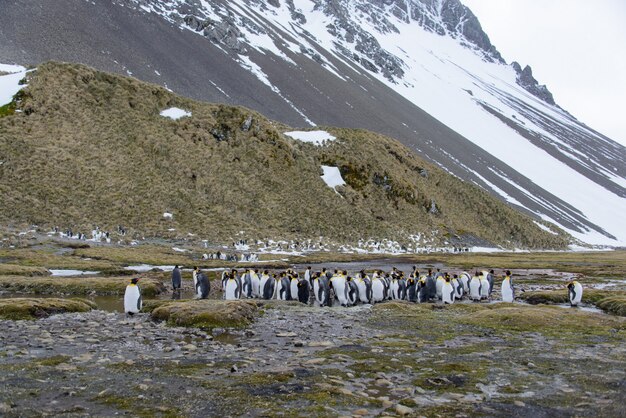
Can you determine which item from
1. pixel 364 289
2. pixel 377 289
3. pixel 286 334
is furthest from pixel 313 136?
pixel 286 334

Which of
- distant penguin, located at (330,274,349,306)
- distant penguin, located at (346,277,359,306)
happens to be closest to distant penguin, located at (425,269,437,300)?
distant penguin, located at (346,277,359,306)

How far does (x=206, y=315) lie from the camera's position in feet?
45.9

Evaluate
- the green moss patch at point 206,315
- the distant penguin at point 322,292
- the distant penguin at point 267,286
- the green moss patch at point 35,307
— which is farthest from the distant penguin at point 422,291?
the green moss patch at point 35,307

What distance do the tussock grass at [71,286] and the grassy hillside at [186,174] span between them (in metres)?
19.7

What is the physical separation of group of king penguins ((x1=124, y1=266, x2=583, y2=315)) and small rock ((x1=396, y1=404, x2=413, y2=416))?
13866 millimetres

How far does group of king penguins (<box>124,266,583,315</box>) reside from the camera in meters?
21.6

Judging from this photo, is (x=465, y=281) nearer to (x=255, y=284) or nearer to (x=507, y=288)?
(x=507, y=288)

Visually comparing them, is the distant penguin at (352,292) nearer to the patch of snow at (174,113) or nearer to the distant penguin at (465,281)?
the distant penguin at (465,281)

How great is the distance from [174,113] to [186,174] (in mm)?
10418

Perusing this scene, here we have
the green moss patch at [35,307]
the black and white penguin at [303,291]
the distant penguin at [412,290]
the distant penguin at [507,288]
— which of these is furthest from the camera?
the distant penguin at [412,290]

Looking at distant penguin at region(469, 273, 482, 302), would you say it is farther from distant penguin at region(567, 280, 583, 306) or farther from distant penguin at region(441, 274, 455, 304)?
distant penguin at region(567, 280, 583, 306)

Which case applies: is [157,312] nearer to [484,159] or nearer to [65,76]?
[65,76]

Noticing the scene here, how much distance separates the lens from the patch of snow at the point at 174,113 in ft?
193

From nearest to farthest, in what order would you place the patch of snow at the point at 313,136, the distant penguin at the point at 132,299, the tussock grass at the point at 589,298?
the distant penguin at the point at 132,299 < the tussock grass at the point at 589,298 < the patch of snow at the point at 313,136
